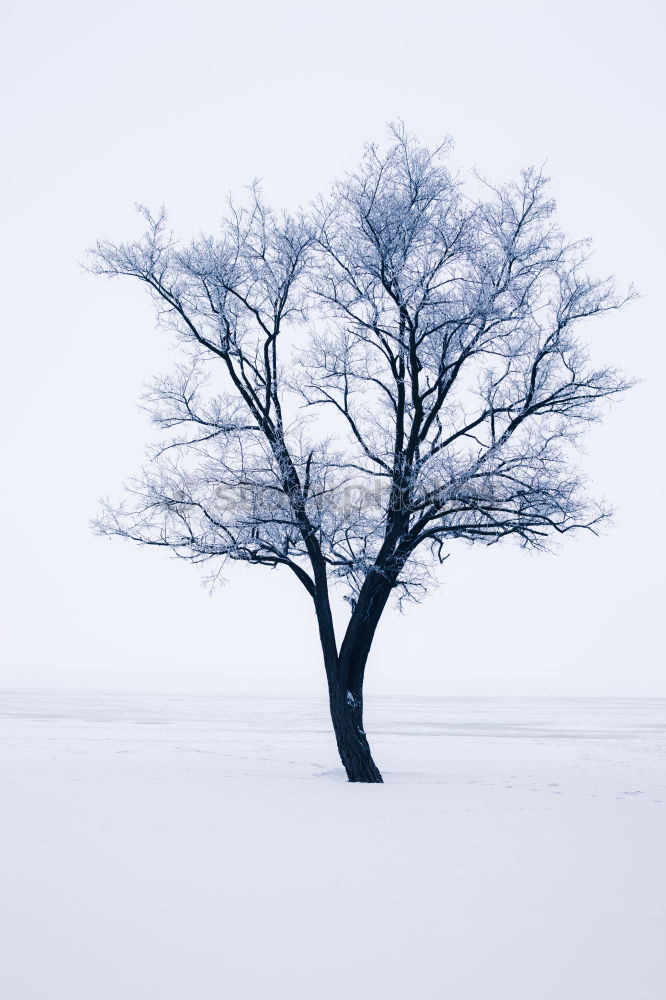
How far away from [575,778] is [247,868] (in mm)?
9978

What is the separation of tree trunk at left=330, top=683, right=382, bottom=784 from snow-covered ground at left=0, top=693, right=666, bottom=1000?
17.3 inches

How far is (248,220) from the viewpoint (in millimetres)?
17219

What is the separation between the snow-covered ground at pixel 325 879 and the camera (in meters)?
5.91

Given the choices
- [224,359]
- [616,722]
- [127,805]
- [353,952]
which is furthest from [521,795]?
[616,722]

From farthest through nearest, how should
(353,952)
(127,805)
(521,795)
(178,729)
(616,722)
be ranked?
(616,722) < (178,729) < (521,795) < (127,805) < (353,952)

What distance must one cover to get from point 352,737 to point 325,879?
7.77m

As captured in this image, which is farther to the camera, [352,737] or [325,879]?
[352,737]

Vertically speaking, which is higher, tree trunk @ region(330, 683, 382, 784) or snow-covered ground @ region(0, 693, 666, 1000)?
tree trunk @ region(330, 683, 382, 784)

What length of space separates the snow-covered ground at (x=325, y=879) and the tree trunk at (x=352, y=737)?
44 cm

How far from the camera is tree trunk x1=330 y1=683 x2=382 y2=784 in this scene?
15.9 m

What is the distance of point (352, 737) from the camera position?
16.2 meters

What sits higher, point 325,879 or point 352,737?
point 352,737

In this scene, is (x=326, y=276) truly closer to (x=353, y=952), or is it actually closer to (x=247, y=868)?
(x=247, y=868)

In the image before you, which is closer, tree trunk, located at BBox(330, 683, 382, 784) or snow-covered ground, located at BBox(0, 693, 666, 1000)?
snow-covered ground, located at BBox(0, 693, 666, 1000)
